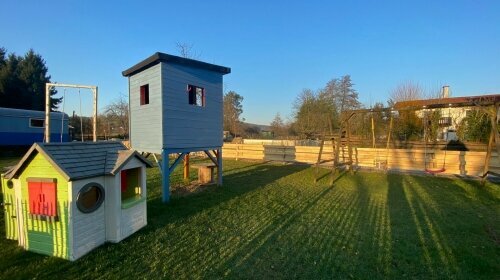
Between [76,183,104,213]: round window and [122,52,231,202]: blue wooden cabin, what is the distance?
9.65ft

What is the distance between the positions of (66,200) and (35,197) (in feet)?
2.22

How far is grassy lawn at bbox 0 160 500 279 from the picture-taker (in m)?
3.83

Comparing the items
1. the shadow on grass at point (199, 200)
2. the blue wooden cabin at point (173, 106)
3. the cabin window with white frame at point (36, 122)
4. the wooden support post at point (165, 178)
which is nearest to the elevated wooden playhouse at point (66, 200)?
the shadow on grass at point (199, 200)

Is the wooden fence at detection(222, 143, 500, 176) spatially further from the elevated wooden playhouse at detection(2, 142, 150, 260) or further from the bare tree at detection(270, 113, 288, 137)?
the bare tree at detection(270, 113, 288, 137)

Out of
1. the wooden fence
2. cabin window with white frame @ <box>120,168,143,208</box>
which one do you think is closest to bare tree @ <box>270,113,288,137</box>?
the wooden fence

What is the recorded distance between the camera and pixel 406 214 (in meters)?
6.70

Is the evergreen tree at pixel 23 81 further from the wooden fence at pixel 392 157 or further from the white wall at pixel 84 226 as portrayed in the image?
the white wall at pixel 84 226

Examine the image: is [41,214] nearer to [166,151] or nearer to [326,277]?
[166,151]

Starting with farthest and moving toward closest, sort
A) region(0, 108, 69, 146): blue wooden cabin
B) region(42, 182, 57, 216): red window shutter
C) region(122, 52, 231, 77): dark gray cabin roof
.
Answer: region(0, 108, 69, 146): blue wooden cabin, region(122, 52, 231, 77): dark gray cabin roof, region(42, 182, 57, 216): red window shutter

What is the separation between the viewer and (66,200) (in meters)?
4.11

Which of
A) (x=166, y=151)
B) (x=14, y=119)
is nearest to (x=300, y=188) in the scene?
(x=166, y=151)

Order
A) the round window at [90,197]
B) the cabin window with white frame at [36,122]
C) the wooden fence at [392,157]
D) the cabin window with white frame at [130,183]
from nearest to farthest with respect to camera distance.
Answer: the round window at [90,197] → the cabin window with white frame at [130,183] → the wooden fence at [392,157] → the cabin window with white frame at [36,122]

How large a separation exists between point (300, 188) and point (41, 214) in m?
7.77

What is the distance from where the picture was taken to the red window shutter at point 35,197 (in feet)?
14.0
